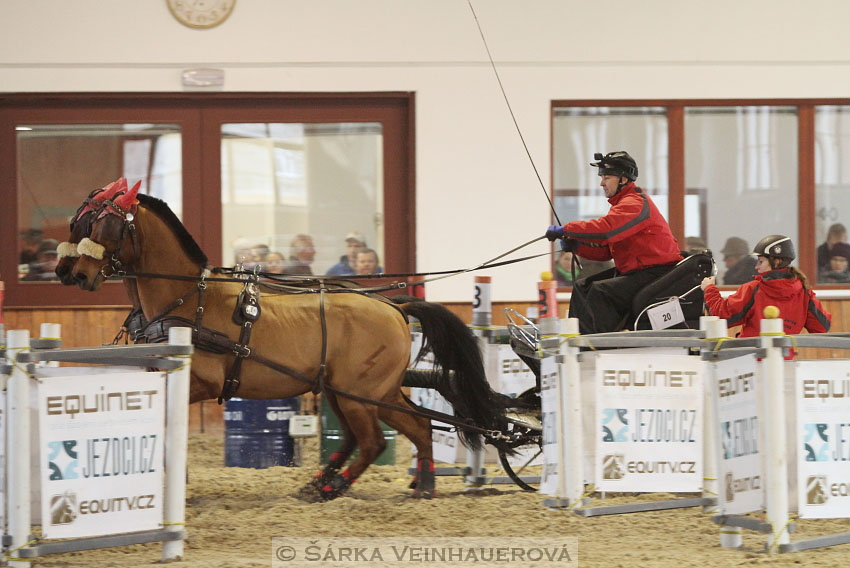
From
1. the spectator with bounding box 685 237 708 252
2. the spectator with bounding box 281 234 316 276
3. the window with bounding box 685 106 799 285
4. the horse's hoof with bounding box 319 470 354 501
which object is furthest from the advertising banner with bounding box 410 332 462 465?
the window with bounding box 685 106 799 285

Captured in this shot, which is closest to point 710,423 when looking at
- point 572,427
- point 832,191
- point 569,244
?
point 572,427

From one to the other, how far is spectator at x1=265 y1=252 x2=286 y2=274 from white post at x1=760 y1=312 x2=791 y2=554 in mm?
6287

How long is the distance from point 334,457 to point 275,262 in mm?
3700

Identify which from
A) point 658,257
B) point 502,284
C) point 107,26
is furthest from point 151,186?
point 658,257

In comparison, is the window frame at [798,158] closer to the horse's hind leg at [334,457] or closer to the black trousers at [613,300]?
the black trousers at [613,300]

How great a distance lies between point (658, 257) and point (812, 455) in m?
1.94

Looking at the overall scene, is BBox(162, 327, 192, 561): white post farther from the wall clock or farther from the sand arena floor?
the wall clock

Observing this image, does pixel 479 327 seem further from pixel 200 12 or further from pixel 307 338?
pixel 200 12

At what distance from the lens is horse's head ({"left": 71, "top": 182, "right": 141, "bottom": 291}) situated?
20.5ft

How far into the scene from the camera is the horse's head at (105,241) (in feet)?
20.5

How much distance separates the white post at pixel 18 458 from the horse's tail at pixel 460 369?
309 centimetres

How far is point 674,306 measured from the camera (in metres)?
6.30

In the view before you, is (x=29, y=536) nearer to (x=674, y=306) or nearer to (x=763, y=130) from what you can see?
(x=674, y=306)

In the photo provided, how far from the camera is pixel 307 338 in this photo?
674 centimetres
